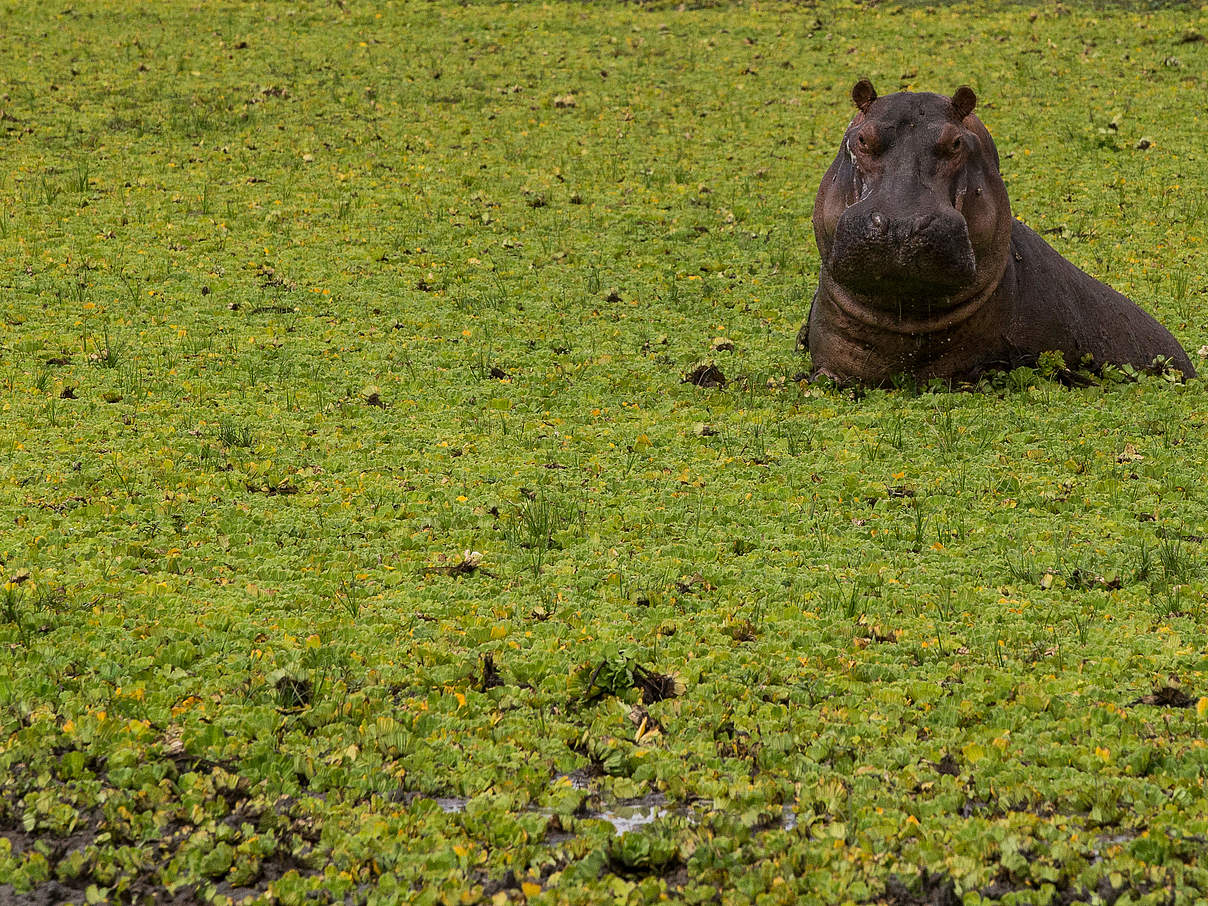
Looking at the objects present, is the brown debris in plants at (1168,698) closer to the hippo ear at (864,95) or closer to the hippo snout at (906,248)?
the hippo snout at (906,248)

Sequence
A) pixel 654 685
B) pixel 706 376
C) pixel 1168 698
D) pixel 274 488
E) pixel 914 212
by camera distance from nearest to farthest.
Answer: pixel 1168 698, pixel 654 685, pixel 274 488, pixel 914 212, pixel 706 376

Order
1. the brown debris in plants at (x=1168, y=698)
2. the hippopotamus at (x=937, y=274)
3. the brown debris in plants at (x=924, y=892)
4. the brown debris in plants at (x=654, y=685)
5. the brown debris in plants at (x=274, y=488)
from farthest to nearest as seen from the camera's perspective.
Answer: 1. the hippopotamus at (x=937, y=274)
2. the brown debris in plants at (x=274, y=488)
3. the brown debris in plants at (x=654, y=685)
4. the brown debris in plants at (x=1168, y=698)
5. the brown debris in plants at (x=924, y=892)

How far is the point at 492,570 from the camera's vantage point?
5.50m

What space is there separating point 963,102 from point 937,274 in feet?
4.25

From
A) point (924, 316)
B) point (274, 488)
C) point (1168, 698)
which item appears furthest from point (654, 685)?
point (924, 316)

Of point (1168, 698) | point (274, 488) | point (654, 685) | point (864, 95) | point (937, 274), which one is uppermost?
point (864, 95)

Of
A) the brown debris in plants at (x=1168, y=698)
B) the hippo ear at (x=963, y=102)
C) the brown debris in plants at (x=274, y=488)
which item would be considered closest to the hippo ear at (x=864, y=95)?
the hippo ear at (x=963, y=102)

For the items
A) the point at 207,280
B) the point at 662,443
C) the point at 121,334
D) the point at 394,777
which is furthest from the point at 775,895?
the point at 207,280

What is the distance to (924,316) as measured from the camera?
7.78 meters

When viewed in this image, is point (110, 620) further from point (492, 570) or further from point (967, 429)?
point (967, 429)

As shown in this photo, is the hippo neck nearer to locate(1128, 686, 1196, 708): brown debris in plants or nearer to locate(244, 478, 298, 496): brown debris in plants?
locate(244, 478, 298, 496): brown debris in plants

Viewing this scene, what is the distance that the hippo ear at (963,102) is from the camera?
304 inches

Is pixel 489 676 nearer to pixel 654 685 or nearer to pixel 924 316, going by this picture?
pixel 654 685

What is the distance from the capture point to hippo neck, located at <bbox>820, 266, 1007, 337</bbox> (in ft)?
25.6
